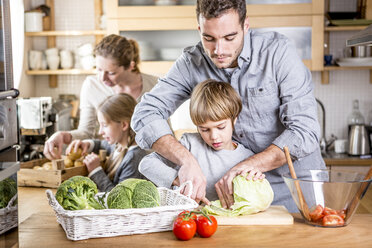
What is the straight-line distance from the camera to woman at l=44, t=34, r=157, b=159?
3201 mm

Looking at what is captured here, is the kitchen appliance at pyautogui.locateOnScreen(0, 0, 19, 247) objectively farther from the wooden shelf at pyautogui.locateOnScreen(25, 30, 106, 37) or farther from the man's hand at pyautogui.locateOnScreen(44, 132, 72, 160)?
the wooden shelf at pyautogui.locateOnScreen(25, 30, 106, 37)

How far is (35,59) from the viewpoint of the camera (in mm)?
4801

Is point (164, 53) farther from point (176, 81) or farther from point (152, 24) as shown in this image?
point (176, 81)

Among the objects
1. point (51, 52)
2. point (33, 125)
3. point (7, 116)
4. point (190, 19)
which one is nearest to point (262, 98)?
point (7, 116)

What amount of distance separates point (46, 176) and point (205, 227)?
1473mm

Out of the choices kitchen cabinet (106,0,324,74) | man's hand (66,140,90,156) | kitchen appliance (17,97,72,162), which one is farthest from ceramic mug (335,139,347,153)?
kitchen appliance (17,97,72,162)

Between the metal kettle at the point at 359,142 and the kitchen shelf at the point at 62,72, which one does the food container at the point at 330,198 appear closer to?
the metal kettle at the point at 359,142

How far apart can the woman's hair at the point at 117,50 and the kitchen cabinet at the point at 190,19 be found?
→ 3.50 ft

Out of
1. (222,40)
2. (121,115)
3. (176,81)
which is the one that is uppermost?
(222,40)

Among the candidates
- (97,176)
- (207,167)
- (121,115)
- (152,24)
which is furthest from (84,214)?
(152,24)

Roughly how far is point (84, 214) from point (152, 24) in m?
3.09

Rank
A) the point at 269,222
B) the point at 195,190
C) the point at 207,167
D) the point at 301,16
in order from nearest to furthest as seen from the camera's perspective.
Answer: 1. the point at 269,222
2. the point at 195,190
3. the point at 207,167
4. the point at 301,16

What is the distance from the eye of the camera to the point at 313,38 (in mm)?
4371

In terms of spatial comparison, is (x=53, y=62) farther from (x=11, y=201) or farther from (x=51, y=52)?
(x=11, y=201)
